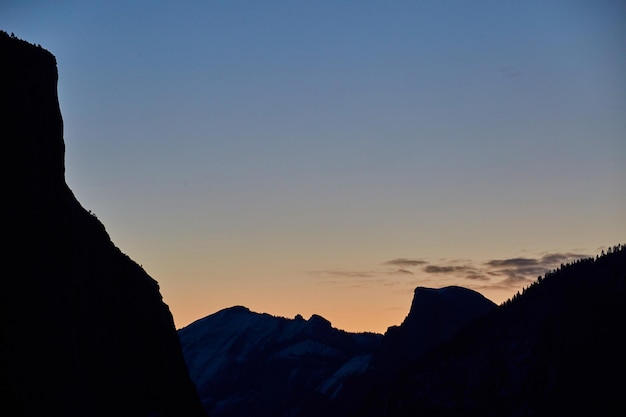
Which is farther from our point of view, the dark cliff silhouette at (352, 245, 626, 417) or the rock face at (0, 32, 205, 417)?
the dark cliff silhouette at (352, 245, 626, 417)

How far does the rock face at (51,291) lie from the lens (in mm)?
76938

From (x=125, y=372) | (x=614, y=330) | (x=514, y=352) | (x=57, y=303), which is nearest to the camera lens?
(x=57, y=303)

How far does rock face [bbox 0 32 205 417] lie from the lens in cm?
7694

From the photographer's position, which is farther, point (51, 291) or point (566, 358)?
point (566, 358)

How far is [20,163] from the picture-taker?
8069 centimetres

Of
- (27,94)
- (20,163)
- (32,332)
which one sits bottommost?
(32,332)

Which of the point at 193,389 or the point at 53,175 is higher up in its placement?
the point at 53,175

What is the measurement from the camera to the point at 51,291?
82.2m

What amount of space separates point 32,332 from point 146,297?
33.8 metres

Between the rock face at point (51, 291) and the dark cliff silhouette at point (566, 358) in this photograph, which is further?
the dark cliff silhouette at point (566, 358)

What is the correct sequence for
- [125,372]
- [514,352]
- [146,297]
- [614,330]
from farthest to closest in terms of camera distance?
1. [514,352]
2. [614,330]
3. [146,297]
4. [125,372]

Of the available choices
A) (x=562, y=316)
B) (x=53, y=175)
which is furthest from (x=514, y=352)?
(x=53, y=175)

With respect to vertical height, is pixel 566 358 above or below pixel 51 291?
above

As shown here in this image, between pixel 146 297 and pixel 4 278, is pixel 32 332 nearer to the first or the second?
pixel 4 278
